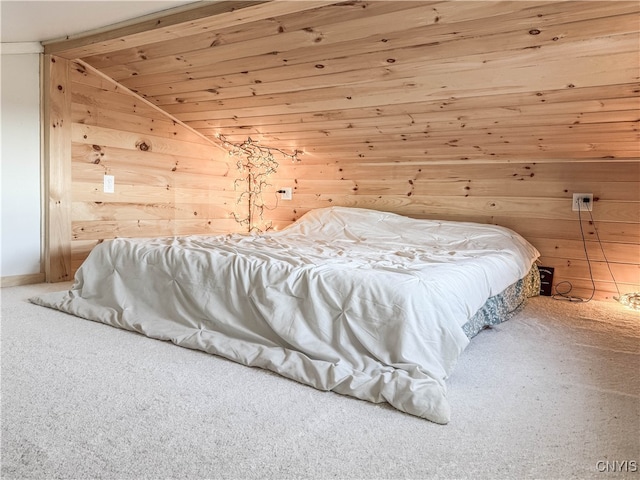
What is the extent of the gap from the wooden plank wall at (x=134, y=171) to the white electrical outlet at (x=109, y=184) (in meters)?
0.03

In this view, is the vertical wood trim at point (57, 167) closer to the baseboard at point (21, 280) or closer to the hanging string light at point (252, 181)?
the baseboard at point (21, 280)

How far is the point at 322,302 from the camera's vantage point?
1814mm

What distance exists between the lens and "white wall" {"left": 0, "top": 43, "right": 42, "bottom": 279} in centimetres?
307

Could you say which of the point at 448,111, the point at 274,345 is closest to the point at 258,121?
the point at 448,111

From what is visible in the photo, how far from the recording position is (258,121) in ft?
11.9

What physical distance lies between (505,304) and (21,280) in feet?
10.5

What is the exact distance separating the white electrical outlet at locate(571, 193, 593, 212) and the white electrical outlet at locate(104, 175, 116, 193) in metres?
3.43

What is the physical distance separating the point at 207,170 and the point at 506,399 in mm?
3492

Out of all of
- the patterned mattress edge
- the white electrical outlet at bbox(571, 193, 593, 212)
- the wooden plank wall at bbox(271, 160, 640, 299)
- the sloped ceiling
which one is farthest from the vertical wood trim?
the white electrical outlet at bbox(571, 193, 593, 212)

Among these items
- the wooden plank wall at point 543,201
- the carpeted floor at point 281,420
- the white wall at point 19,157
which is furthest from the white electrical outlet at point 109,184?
the wooden plank wall at point 543,201

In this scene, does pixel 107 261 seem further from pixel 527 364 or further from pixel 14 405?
pixel 527 364

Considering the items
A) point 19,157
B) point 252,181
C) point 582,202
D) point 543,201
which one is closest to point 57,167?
point 19,157

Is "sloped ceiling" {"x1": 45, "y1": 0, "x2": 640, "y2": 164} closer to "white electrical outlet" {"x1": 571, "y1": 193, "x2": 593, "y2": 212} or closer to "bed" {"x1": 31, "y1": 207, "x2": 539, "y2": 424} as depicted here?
"white electrical outlet" {"x1": 571, "y1": 193, "x2": 593, "y2": 212}

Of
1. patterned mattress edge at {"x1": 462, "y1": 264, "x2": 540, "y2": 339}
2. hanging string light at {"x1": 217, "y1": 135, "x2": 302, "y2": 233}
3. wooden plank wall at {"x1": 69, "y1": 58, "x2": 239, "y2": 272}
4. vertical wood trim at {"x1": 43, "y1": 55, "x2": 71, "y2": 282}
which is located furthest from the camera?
hanging string light at {"x1": 217, "y1": 135, "x2": 302, "y2": 233}
